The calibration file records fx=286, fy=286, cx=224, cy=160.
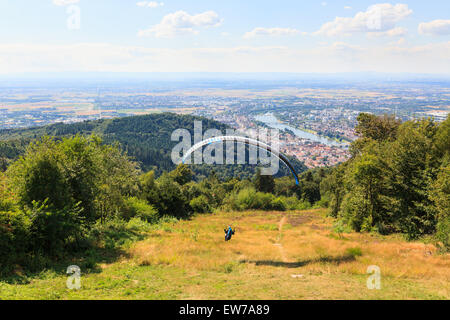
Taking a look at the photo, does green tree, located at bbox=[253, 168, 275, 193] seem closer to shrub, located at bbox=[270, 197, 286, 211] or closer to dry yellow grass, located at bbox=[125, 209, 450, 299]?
shrub, located at bbox=[270, 197, 286, 211]

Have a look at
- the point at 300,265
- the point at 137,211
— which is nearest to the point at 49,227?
the point at 300,265

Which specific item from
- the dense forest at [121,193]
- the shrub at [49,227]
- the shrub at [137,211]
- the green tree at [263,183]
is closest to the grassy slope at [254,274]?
the dense forest at [121,193]

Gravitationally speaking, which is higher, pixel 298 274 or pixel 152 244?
pixel 298 274

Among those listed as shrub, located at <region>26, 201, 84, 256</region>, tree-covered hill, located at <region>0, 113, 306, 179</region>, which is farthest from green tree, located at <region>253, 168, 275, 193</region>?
shrub, located at <region>26, 201, 84, 256</region>
